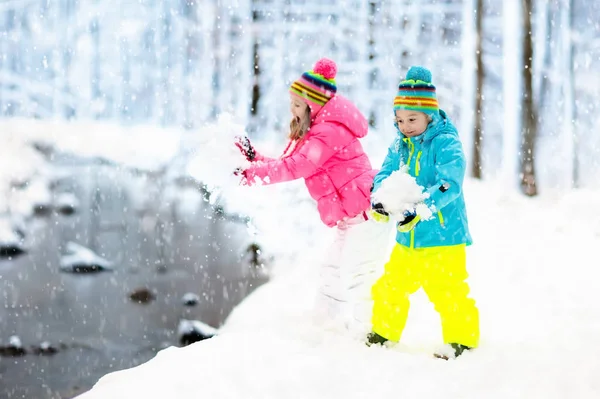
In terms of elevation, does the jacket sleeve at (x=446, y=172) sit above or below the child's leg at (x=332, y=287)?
above

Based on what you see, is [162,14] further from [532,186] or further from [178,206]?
[532,186]

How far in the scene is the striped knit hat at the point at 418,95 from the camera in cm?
363

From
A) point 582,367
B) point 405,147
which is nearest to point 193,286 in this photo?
point 405,147

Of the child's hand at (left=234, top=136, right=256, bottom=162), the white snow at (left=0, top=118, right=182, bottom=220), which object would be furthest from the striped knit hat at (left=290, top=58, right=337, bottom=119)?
the white snow at (left=0, top=118, right=182, bottom=220)

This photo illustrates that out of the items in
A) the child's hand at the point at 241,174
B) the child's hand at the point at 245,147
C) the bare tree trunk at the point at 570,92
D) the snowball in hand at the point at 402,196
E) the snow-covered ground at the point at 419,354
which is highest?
the bare tree trunk at the point at 570,92

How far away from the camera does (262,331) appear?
13.6ft

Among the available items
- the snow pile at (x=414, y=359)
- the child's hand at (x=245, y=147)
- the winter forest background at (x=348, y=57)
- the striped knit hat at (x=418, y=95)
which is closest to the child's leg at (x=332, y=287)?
the snow pile at (x=414, y=359)

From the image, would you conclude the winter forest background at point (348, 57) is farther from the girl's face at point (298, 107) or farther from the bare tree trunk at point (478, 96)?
the girl's face at point (298, 107)

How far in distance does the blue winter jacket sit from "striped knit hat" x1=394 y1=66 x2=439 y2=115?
0.30 ft

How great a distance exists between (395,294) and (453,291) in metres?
0.37

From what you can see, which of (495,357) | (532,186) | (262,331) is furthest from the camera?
(532,186)

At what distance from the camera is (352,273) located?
422cm

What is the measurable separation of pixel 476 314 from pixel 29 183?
14.5m

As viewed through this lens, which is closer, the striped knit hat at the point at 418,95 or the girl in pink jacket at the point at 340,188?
the striped knit hat at the point at 418,95
